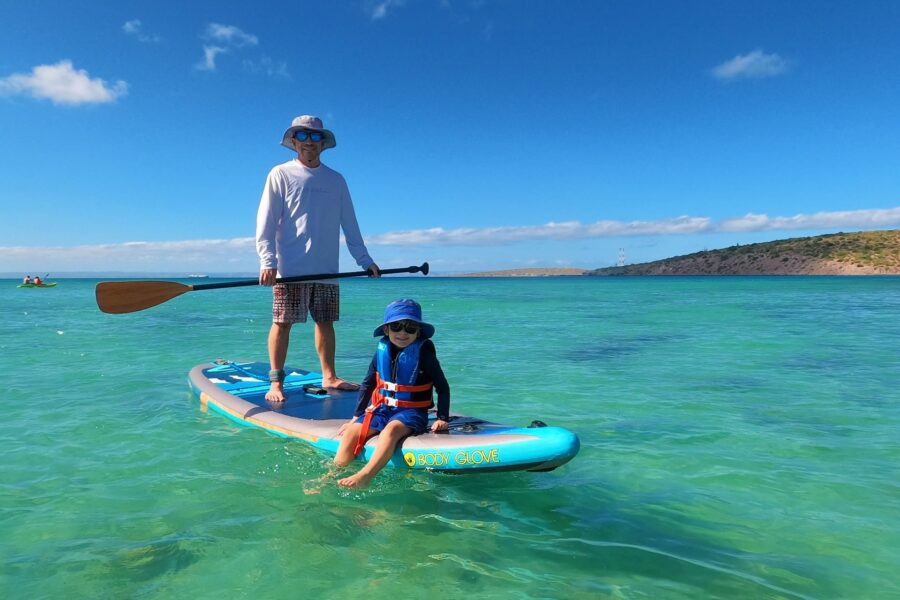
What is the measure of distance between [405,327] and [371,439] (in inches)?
35.6

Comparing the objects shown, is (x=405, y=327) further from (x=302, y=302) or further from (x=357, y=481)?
(x=302, y=302)

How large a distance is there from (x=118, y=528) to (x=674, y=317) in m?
21.0

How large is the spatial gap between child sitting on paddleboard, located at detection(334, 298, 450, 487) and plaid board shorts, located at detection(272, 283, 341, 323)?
1.61 metres

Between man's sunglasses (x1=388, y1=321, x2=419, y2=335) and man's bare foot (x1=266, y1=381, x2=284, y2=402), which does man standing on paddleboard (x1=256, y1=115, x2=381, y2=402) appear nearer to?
man's bare foot (x1=266, y1=381, x2=284, y2=402)

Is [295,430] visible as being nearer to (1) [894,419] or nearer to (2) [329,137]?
(2) [329,137]

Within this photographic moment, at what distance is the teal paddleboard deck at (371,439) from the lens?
375 centimetres

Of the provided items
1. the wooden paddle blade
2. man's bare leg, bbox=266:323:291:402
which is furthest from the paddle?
man's bare leg, bbox=266:323:291:402

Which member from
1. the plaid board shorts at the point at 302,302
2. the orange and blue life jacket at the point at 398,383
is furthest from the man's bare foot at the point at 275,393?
the orange and blue life jacket at the point at 398,383

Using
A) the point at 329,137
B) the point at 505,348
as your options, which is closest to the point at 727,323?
the point at 505,348

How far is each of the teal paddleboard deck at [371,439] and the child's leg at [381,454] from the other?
0.08 metres

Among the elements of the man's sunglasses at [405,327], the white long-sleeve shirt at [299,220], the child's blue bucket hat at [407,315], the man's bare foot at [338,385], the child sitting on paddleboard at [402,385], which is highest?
the white long-sleeve shirt at [299,220]

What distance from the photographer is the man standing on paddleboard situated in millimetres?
5402

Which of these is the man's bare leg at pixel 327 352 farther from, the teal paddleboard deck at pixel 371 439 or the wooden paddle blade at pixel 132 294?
the wooden paddle blade at pixel 132 294

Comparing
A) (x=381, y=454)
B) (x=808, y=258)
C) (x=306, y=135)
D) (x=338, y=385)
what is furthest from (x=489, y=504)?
(x=808, y=258)
